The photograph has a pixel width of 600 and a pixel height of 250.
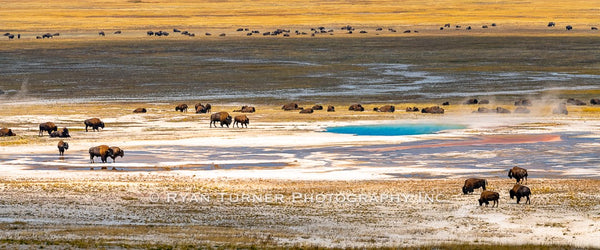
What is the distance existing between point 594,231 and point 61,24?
142 metres

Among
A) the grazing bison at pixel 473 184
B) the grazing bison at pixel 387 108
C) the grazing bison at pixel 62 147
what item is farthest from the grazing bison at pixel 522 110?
the grazing bison at pixel 473 184

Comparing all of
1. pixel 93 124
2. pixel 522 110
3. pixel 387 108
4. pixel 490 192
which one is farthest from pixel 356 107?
pixel 490 192

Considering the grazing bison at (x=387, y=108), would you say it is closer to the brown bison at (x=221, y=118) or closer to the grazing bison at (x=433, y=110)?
the grazing bison at (x=433, y=110)

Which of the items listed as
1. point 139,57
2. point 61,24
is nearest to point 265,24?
point 61,24

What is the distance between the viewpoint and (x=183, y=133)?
48.8 meters

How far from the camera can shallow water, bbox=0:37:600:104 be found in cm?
7100

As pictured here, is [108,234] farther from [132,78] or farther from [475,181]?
[132,78]

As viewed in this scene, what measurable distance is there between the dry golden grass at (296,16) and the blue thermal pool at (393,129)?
9756cm

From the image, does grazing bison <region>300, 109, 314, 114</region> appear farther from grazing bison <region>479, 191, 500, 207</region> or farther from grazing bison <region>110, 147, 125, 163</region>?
grazing bison <region>479, 191, 500, 207</region>

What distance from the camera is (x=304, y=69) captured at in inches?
3447

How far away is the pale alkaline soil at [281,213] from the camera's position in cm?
2323

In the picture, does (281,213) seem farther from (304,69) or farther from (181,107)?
(304,69)

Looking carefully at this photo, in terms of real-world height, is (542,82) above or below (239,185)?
above

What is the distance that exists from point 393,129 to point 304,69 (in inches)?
1473
